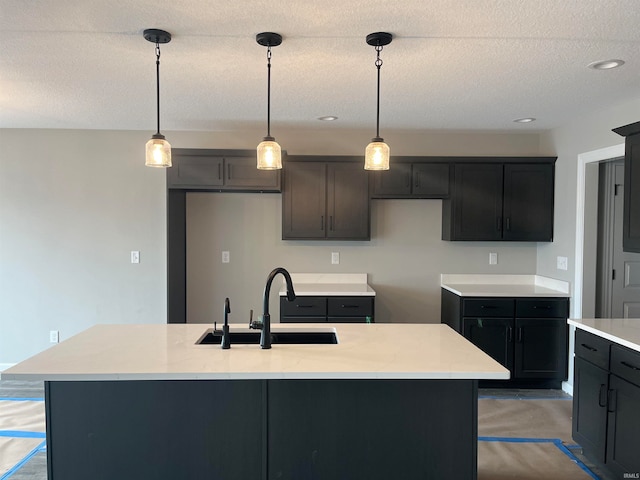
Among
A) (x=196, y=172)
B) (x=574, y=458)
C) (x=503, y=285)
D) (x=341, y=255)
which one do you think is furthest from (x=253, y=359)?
(x=503, y=285)

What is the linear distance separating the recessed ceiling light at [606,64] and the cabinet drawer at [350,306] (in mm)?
2353

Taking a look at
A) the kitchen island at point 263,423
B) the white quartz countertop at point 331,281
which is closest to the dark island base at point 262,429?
the kitchen island at point 263,423

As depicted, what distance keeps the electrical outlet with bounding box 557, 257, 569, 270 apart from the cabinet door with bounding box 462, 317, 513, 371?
712 millimetres

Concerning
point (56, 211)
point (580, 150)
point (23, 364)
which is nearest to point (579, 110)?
point (580, 150)

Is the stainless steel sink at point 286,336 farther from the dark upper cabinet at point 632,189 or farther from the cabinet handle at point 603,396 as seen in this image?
the dark upper cabinet at point 632,189

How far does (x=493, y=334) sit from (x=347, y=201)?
5.89 ft

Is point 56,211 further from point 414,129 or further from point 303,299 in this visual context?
point 414,129

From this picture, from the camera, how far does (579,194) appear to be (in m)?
3.71

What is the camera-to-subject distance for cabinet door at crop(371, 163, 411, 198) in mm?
4184

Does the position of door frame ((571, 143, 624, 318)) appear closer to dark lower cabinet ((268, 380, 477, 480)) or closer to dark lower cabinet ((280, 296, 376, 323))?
dark lower cabinet ((280, 296, 376, 323))

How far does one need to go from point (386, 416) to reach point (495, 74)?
210cm

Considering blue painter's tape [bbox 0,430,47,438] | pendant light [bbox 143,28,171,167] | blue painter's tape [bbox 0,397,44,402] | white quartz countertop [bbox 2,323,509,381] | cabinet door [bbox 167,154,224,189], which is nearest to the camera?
white quartz countertop [bbox 2,323,509,381]

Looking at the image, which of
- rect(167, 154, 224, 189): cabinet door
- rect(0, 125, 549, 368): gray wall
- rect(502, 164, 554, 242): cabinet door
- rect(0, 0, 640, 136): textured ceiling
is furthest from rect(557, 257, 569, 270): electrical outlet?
rect(167, 154, 224, 189): cabinet door

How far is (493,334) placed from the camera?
386cm
